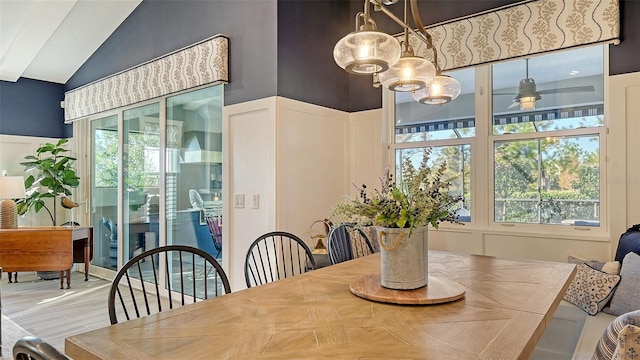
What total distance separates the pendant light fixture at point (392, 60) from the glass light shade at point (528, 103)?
1535 mm

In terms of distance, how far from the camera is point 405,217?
158 cm

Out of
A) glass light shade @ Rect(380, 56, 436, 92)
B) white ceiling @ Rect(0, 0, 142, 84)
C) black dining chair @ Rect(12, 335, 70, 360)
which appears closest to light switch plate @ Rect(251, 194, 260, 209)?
glass light shade @ Rect(380, 56, 436, 92)

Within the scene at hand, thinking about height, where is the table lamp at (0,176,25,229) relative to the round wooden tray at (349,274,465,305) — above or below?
above

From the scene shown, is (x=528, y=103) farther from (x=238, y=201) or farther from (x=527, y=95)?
(x=238, y=201)

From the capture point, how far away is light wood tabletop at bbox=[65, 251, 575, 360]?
112 cm

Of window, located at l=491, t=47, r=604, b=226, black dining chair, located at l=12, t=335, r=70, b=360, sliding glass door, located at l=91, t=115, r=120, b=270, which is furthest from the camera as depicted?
sliding glass door, located at l=91, t=115, r=120, b=270

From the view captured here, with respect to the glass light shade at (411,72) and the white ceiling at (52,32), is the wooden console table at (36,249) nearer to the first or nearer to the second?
the white ceiling at (52,32)

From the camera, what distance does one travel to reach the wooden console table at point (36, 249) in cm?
470

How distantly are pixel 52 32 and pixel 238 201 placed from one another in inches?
Result: 143

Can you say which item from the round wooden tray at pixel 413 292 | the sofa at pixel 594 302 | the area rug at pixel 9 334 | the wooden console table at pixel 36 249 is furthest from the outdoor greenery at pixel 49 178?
the sofa at pixel 594 302

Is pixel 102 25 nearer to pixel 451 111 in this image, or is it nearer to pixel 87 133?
pixel 87 133

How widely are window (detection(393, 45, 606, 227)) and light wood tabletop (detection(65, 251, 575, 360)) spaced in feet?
5.65

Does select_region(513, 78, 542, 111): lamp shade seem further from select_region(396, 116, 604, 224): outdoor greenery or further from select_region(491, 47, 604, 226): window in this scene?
select_region(396, 116, 604, 224): outdoor greenery

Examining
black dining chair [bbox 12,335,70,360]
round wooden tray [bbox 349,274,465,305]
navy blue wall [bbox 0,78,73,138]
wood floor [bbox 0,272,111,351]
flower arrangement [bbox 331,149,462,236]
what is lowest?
wood floor [bbox 0,272,111,351]
